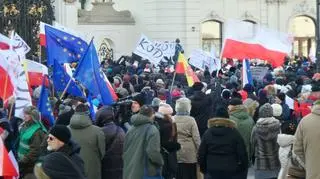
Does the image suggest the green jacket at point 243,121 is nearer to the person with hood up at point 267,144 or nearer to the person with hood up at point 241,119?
the person with hood up at point 241,119

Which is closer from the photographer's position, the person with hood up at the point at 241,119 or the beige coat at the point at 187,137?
the beige coat at the point at 187,137

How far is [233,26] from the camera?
18953 mm

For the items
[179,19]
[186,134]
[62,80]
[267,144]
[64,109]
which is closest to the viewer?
[267,144]

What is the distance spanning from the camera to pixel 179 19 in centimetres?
4025

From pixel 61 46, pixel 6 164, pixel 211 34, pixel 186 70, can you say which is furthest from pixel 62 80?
pixel 211 34

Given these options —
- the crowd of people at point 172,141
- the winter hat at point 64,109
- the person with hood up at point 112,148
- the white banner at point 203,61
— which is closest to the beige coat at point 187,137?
the crowd of people at point 172,141

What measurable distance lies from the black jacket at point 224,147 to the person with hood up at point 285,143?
1.73 ft

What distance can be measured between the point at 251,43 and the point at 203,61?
403 centimetres

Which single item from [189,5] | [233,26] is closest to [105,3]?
[189,5]

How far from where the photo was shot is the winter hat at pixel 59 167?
7.93m

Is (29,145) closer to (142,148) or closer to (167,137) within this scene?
(142,148)

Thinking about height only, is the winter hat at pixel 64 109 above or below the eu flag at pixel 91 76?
below

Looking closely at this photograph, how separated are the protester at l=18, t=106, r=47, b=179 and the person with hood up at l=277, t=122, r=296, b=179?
9.14ft

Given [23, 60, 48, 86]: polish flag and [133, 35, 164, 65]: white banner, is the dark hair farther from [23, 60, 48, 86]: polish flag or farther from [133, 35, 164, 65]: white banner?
[133, 35, 164, 65]: white banner
